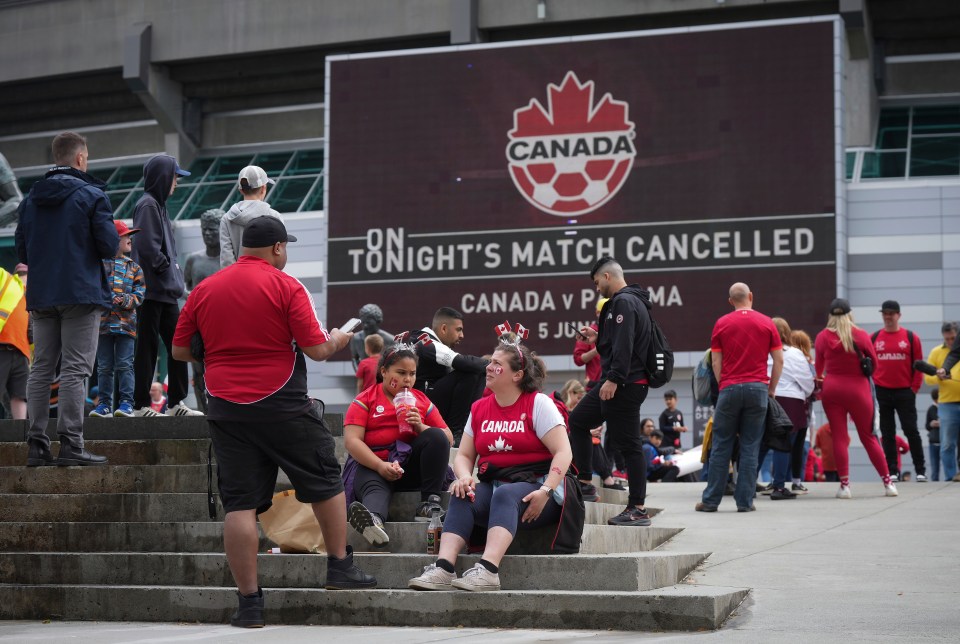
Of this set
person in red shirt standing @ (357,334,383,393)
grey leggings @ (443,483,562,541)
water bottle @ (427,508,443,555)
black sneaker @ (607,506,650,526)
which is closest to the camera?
grey leggings @ (443,483,562,541)

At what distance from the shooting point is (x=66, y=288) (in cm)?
755

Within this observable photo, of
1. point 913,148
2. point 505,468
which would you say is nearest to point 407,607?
point 505,468

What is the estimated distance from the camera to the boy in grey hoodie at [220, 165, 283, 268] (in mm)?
8383

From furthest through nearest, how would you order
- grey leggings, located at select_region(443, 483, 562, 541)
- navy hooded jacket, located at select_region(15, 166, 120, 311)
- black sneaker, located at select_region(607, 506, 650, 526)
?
black sneaker, located at select_region(607, 506, 650, 526) → navy hooded jacket, located at select_region(15, 166, 120, 311) → grey leggings, located at select_region(443, 483, 562, 541)

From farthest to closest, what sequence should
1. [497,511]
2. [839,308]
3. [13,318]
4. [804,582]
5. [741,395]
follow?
[839,308], [741,395], [13,318], [804,582], [497,511]

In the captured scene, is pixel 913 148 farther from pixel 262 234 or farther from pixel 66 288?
pixel 262 234

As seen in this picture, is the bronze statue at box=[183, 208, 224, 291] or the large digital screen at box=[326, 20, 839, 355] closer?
the bronze statue at box=[183, 208, 224, 291]

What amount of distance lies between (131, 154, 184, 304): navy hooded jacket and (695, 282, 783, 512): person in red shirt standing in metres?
4.14

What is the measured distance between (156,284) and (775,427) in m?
4.88

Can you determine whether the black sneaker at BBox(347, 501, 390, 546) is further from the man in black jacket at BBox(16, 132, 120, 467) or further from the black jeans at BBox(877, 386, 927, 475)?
the black jeans at BBox(877, 386, 927, 475)

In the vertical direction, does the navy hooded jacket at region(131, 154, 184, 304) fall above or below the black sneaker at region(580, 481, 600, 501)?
above

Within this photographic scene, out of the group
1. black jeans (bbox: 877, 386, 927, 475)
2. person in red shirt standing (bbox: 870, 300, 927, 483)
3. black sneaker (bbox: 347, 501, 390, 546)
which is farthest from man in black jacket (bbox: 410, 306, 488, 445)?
black jeans (bbox: 877, 386, 927, 475)

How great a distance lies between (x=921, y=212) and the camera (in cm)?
2228

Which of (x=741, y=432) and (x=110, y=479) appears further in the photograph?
(x=741, y=432)
